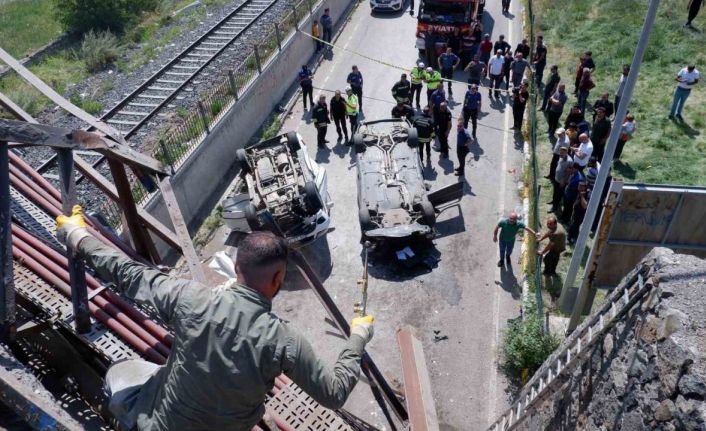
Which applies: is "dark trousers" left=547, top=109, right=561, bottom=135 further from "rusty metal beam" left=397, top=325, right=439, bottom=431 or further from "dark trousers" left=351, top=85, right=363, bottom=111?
"rusty metal beam" left=397, top=325, right=439, bottom=431

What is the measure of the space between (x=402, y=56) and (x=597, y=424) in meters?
17.4

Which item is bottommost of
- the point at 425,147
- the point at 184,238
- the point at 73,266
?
the point at 425,147

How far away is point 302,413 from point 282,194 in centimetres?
683

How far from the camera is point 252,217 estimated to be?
418 inches

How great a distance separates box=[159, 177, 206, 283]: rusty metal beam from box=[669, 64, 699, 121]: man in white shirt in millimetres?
13854

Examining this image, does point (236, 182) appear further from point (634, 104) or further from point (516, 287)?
point (634, 104)

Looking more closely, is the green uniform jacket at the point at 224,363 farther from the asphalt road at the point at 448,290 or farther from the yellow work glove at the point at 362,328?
the asphalt road at the point at 448,290

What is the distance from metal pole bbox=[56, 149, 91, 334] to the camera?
12.5 ft

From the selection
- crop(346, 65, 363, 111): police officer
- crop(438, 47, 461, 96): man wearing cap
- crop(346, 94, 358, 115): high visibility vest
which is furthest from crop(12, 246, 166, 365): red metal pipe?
crop(438, 47, 461, 96): man wearing cap

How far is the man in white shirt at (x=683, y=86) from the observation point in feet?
45.0

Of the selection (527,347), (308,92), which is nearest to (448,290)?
(527,347)

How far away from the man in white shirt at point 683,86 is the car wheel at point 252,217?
1143 centimetres

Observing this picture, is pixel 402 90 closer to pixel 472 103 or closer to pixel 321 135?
pixel 472 103

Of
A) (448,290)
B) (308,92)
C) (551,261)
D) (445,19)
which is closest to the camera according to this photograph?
(551,261)
